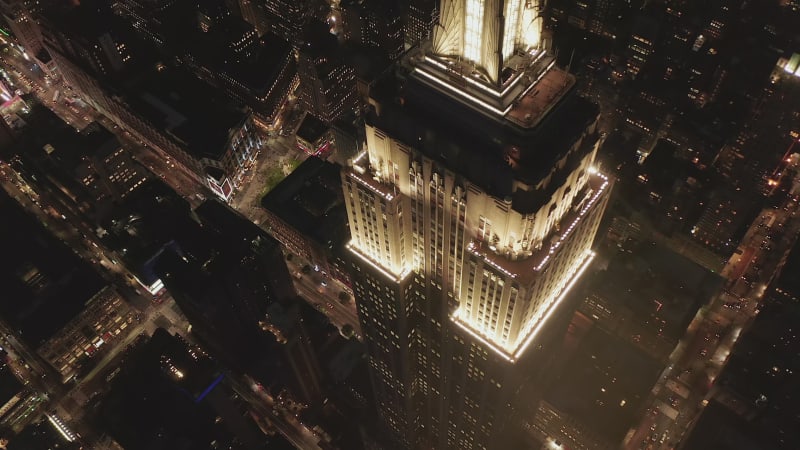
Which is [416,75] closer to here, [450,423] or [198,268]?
[450,423]

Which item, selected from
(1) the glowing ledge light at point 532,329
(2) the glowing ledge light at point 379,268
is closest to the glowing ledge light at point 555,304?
(1) the glowing ledge light at point 532,329

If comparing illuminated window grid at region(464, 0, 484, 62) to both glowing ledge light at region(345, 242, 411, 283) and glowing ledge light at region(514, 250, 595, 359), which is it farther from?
glowing ledge light at region(514, 250, 595, 359)

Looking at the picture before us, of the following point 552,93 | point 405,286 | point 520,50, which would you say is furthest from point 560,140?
point 405,286

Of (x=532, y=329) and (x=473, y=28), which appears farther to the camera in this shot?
(x=532, y=329)

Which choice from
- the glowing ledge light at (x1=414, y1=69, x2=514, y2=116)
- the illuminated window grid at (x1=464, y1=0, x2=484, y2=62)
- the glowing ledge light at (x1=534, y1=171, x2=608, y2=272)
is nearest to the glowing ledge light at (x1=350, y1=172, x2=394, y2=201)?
the glowing ledge light at (x1=414, y1=69, x2=514, y2=116)

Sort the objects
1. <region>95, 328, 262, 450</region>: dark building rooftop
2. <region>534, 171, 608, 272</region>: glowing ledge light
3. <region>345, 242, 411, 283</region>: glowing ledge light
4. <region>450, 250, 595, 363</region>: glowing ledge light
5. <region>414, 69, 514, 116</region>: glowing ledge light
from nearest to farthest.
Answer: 1. <region>414, 69, 514, 116</region>: glowing ledge light
2. <region>534, 171, 608, 272</region>: glowing ledge light
3. <region>450, 250, 595, 363</region>: glowing ledge light
4. <region>345, 242, 411, 283</region>: glowing ledge light
5. <region>95, 328, 262, 450</region>: dark building rooftop

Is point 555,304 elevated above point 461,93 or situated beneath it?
situated beneath

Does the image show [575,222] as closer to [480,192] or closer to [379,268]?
[480,192]

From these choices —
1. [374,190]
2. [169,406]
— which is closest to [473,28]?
[374,190]

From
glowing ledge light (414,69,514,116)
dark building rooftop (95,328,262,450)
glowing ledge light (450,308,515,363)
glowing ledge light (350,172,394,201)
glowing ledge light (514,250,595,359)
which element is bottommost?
dark building rooftop (95,328,262,450)
